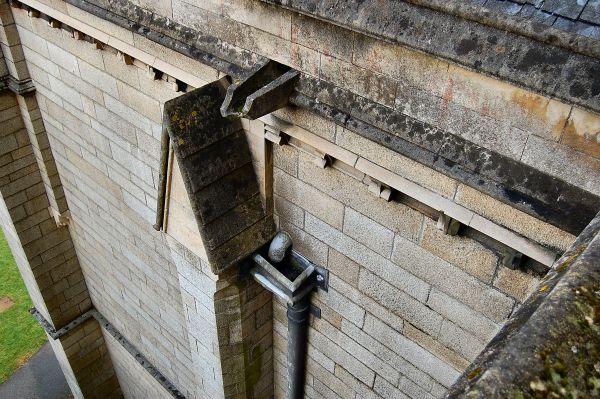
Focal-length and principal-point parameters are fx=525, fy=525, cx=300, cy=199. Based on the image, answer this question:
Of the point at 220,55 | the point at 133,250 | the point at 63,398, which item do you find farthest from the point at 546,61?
the point at 63,398

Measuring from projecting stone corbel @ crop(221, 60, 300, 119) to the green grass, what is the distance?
1228 cm

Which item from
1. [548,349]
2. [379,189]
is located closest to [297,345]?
[379,189]

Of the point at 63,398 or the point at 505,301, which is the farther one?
the point at 63,398

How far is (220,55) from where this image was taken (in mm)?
4473

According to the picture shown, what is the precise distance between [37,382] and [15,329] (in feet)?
5.97

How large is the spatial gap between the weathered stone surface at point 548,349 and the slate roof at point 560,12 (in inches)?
52.3

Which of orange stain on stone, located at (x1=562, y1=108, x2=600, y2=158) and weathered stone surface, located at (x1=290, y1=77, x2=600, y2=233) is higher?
orange stain on stone, located at (x1=562, y1=108, x2=600, y2=158)

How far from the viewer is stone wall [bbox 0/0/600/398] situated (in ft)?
10.5

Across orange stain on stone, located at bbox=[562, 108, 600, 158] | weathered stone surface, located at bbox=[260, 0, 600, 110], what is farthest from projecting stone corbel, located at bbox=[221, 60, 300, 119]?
orange stain on stone, located at bbox=[562, 108, 600, 158]

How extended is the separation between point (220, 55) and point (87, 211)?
5736 mm

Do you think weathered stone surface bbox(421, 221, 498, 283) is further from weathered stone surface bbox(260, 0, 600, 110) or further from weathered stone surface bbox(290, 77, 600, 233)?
weathered stone surface bbox(260, 0, 600, 110)

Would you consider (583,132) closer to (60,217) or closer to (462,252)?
(462,252)

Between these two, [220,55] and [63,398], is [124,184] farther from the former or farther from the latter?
[63,398]

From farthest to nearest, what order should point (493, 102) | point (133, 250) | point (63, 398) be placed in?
1. point (63, 398)
2. point (133, 250)
3. point (493, 102)
